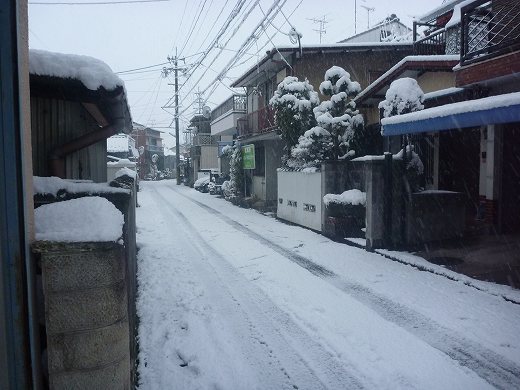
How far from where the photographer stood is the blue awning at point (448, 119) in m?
6.09

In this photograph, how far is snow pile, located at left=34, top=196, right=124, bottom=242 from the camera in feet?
7.67

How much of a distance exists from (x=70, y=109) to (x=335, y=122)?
8.46m

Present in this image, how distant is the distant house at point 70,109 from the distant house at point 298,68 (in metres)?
13.2

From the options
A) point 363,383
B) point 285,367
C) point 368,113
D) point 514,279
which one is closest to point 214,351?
point 285,367

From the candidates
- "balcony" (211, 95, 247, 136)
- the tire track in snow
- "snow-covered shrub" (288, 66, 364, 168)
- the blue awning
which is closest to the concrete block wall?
the tire track in snow

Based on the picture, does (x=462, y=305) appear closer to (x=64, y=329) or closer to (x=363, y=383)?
(x=363, y=383)

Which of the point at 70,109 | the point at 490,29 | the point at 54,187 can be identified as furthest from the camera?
the point at 490,29

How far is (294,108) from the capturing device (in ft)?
45.0

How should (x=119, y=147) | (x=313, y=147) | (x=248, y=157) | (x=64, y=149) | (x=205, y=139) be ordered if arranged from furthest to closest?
1. (x=205, y=139)
2. (x=119, y=147)
3. (x=248, y=157)
4. (x=313, y=147)
5. (x=64, y=149)

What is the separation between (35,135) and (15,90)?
10.8 feet

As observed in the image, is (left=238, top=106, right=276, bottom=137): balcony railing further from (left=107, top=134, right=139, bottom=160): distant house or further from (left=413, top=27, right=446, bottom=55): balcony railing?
(left=107, top=134, right=139, bottom=160): distant house

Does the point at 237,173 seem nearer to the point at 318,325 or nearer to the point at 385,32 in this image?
the point at 385,32

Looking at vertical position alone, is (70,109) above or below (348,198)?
above

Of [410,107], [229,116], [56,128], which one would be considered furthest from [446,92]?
[229,116]
